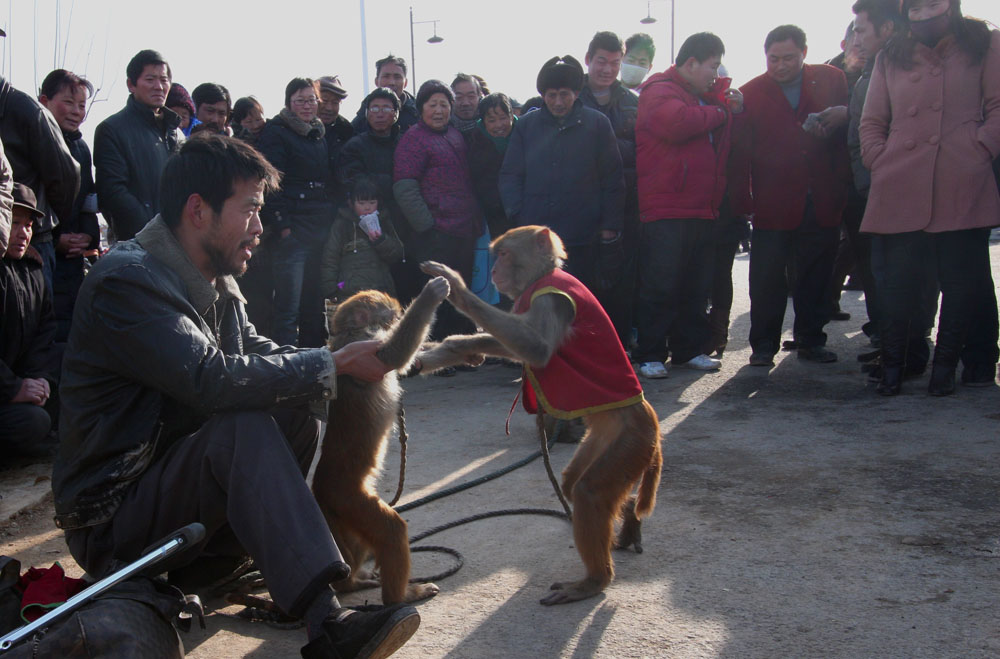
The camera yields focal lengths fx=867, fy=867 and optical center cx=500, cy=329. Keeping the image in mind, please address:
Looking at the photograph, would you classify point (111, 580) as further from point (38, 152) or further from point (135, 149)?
point (135, 149)

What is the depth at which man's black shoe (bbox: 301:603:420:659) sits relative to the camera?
239cm

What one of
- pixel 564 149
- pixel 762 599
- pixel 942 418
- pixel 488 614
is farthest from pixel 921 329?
pixel 488 614

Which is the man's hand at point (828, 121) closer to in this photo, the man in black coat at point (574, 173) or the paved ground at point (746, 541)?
the man in black coat at point (574, 173)

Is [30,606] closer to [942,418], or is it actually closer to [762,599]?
[762,599]

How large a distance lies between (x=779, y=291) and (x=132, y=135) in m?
4.83

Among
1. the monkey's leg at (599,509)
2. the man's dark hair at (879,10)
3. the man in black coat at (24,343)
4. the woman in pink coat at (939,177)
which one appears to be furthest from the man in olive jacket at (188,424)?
the man's dark hair at (879,10)

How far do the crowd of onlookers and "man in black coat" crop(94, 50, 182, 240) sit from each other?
15 millimetres

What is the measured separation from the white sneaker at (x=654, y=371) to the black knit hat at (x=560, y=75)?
216 cm

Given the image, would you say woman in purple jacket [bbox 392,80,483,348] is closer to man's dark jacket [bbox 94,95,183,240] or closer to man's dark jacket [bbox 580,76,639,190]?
man's dark jacket [bbox 580,76,639,190]

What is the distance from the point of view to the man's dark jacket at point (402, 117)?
7.75 meters

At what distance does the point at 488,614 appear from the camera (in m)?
3.03

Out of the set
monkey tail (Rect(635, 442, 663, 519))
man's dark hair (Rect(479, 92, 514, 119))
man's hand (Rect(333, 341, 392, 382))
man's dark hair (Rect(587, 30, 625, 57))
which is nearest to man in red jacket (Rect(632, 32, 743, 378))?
man's dark hair (Rect(587, 30, 625, 57))

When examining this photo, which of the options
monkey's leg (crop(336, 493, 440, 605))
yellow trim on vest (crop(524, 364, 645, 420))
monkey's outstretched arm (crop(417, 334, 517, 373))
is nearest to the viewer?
monkey's leg (crop(336, 493, 440, 605))

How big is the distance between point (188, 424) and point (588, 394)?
1.50 m
